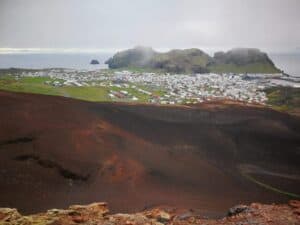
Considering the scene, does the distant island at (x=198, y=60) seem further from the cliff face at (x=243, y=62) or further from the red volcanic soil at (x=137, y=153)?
the red volcanic soil at (x=137, y=153)

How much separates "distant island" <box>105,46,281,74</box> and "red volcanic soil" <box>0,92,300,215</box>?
258 centimetres

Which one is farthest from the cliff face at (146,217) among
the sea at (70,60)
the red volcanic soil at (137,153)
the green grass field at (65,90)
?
the sea at (70,60)

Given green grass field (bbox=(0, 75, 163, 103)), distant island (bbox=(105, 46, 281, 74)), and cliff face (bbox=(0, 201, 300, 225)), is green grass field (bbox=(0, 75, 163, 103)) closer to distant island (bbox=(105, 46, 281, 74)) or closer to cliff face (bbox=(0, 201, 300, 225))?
distant island (bbox=(105, 46, 281, 74))

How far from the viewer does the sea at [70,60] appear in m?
11.9

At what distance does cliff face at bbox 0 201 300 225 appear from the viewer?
19.4 ft

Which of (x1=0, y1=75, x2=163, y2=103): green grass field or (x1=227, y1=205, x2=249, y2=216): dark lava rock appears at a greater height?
(x1=0, y1=75, x2=163, y2=103): green grass field

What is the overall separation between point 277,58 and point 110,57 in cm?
664

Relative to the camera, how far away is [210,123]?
10.7 m

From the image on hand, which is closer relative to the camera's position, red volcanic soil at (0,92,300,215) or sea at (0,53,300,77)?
red volcanic soil at (0,92,300,215)

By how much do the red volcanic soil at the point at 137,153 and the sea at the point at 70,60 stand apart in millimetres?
2228

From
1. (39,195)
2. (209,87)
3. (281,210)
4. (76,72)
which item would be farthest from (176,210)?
(76,72)

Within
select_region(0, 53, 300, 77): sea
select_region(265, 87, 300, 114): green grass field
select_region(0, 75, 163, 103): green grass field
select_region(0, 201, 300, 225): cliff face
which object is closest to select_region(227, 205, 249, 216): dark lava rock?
select_region(0, 201, 300, 225): cliff face

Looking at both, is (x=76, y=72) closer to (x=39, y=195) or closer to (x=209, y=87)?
(x=209, y=87)

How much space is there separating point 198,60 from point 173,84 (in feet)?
5.80
